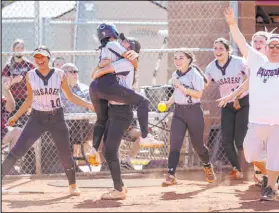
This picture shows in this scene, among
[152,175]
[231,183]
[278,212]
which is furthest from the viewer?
[152,175]

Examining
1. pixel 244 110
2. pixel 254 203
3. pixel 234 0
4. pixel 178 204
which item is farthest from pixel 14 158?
pixel 234 0

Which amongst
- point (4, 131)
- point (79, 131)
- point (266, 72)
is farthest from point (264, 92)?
point (4, 131)

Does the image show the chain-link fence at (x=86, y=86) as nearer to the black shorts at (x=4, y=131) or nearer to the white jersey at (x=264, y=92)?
the black shorts at (x=4, y=131)

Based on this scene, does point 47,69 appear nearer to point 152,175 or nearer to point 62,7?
point 152,175

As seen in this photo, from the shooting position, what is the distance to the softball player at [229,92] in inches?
422

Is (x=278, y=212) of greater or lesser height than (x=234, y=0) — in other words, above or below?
below

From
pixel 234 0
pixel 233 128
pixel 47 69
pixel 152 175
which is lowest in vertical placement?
pixel 152 175

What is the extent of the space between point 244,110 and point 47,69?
317 cm

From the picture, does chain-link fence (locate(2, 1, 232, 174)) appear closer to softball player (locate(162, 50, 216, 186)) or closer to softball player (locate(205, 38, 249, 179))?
softball player (locate(205, 38, 249, 179))

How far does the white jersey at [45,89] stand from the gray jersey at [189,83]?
1.62 metres

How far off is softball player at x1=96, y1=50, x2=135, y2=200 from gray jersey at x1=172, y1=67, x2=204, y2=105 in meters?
1.32

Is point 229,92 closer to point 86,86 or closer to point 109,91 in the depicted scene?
point 109,91

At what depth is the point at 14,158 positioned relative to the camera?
893 centimetres

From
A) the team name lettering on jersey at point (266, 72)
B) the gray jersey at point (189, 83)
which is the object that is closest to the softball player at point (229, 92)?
the gray jersey at point (189, 83)
